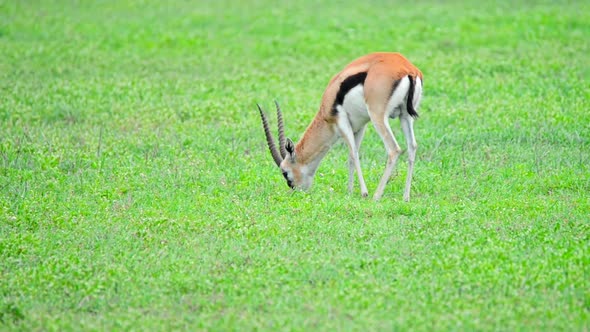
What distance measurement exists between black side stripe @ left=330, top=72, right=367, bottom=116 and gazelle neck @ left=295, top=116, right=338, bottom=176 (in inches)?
10.4

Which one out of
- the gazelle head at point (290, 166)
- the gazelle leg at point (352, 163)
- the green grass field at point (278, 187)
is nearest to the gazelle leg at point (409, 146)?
the green grass field at point (278, 187)

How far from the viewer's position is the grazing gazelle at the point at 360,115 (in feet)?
27.2

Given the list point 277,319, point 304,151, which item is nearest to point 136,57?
point 304,151

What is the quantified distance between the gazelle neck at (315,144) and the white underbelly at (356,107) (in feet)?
0.86

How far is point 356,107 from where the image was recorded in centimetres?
864

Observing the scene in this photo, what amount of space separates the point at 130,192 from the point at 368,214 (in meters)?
2.33

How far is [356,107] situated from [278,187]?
1.10 metres

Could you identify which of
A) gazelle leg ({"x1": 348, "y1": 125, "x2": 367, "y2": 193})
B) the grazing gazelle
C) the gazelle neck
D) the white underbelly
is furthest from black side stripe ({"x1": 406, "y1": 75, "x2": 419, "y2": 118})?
the gazelle neck

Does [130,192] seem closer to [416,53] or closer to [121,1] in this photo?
[416,53]

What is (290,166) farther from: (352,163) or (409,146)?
(409,146)

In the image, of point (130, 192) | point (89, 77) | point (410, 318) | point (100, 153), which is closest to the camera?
point (410, 318)

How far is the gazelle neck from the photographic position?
9.01 meters

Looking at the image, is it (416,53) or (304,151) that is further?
(416,53)

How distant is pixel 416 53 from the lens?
14.7 meters
